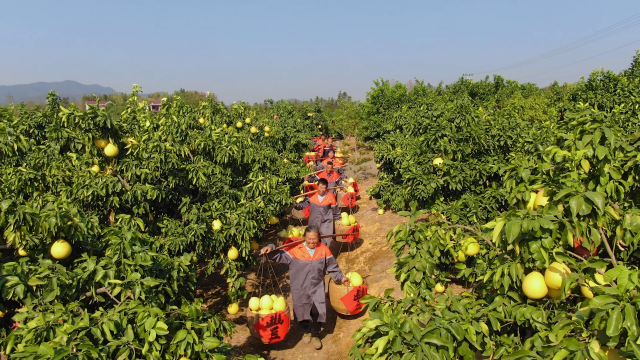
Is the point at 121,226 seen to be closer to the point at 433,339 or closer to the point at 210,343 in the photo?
the point at 210,343

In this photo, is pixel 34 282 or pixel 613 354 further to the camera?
pixel 34 282

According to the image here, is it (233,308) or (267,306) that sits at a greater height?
(267,306)

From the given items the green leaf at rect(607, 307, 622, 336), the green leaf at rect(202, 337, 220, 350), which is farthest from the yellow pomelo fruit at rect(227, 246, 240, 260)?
the green leaf at rect(607, 307, 622, 336)

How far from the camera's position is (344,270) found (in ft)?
27.1

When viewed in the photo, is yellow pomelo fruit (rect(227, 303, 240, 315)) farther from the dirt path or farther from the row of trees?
the row of trees

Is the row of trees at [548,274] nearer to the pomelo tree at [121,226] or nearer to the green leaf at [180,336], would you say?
the green leaf at [180,336]

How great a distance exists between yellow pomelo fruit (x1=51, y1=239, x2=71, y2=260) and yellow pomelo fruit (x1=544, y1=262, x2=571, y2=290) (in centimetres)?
315

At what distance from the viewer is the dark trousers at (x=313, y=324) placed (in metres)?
5.52

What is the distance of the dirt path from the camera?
Result: 18.4 feet

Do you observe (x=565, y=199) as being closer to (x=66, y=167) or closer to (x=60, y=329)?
(x=60, y=329)

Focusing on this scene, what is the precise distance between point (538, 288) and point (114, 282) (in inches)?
102

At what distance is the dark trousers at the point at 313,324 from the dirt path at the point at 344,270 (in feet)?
0.72

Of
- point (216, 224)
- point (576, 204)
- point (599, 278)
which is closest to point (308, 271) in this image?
point (216, 224)

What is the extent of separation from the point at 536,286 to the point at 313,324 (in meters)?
4.02
